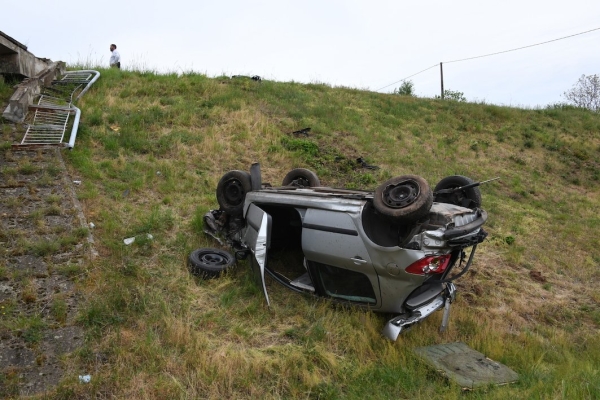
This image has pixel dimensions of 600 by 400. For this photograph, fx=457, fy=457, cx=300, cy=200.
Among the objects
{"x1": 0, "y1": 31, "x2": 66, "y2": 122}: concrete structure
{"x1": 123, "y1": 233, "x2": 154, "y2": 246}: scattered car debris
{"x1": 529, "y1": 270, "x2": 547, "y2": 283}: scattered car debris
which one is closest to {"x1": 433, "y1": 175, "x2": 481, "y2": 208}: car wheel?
{"x1": 529, "y1": 270, "x2": 547, "y2": 283}: scattered car debris

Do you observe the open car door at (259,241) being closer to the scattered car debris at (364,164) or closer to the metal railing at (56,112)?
the metal railing at (56,112)

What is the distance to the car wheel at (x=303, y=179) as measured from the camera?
714cm

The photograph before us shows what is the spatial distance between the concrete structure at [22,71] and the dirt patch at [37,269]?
169 centimetres

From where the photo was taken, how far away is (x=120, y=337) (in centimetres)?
417

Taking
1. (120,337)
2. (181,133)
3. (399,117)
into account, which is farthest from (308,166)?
(120,337)

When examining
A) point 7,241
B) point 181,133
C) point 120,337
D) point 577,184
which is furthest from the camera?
point 577,184

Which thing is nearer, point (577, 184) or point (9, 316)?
point (9, 316)

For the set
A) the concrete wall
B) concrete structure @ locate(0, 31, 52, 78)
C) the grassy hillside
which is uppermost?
concrete structure @ locate(0, 31, 52, 78)

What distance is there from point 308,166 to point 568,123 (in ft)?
41.3

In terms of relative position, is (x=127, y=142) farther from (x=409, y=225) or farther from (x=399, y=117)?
(x=399, y=117)

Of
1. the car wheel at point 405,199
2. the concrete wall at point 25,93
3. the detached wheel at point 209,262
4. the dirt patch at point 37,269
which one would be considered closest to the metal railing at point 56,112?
the concrete wall at point 25,93

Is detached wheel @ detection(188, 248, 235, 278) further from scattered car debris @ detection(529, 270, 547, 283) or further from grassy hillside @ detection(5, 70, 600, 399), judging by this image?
scattered car debris @ detection(529, 270, 547, 283)

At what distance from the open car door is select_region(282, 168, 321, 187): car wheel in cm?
189

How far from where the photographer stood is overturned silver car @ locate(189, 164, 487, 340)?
169 inches
